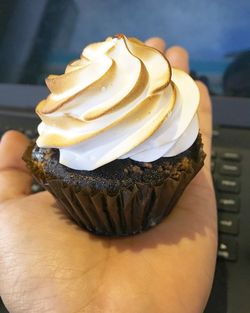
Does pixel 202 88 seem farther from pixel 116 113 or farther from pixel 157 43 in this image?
pixel 116 113

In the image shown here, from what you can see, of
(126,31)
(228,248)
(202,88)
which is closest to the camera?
(228,248)

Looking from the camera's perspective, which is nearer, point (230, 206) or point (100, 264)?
point (100, 264)

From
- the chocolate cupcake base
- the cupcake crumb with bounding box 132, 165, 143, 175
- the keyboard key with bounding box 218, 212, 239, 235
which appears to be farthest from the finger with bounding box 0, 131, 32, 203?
the keyboard key with bounding box 218, 212, 239, 235

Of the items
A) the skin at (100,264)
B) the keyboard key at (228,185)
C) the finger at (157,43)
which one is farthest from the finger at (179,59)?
the skin at (100,264)

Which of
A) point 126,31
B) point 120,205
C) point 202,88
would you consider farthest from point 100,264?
point 126,31

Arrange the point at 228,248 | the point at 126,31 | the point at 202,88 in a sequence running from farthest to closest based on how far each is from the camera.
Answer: the point at 126,31 → the point at 202,88 → the point at 228,248

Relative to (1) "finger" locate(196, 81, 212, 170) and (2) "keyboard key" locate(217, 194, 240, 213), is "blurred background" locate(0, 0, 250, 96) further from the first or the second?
(2) "keyboard key" locate(217, 194, 240, 213)

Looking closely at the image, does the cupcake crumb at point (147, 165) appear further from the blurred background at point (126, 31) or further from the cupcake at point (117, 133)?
the blurred background at point (126, 31)
